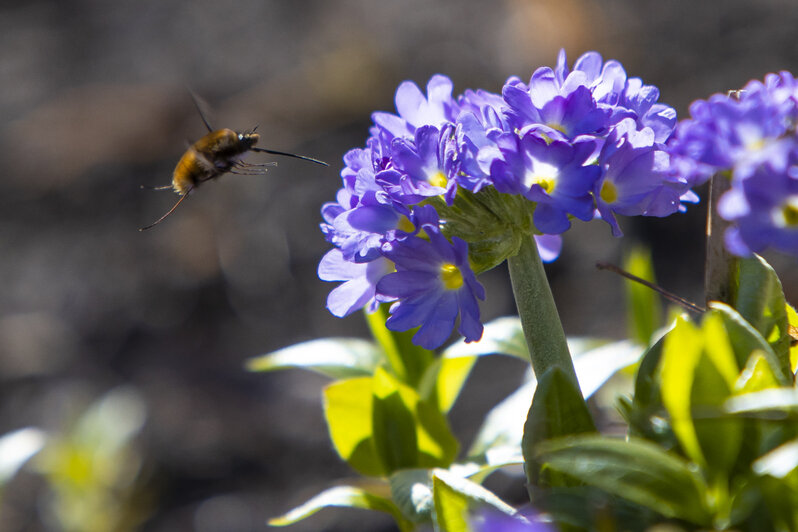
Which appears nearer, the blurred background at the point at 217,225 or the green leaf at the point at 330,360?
the green leaf at the point at 330,360

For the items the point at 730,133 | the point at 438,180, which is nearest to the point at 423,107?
the point at 438,180

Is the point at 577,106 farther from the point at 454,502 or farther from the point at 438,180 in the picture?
the point at 454,502

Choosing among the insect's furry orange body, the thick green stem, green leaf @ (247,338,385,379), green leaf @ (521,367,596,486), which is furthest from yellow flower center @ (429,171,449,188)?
the insect's furry orange body

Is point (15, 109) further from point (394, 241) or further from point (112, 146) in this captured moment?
point (394, 241)

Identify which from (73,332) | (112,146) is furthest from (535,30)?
(73,332)

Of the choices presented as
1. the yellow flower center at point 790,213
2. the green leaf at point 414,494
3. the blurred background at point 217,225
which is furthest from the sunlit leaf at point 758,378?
the blurred background at point 217,225

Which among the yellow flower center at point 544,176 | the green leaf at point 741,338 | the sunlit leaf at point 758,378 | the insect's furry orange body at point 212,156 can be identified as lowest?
the sunlit leaf at point 758,378

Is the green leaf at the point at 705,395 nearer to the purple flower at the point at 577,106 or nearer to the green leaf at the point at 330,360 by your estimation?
the purple flower at the point at 577,106
